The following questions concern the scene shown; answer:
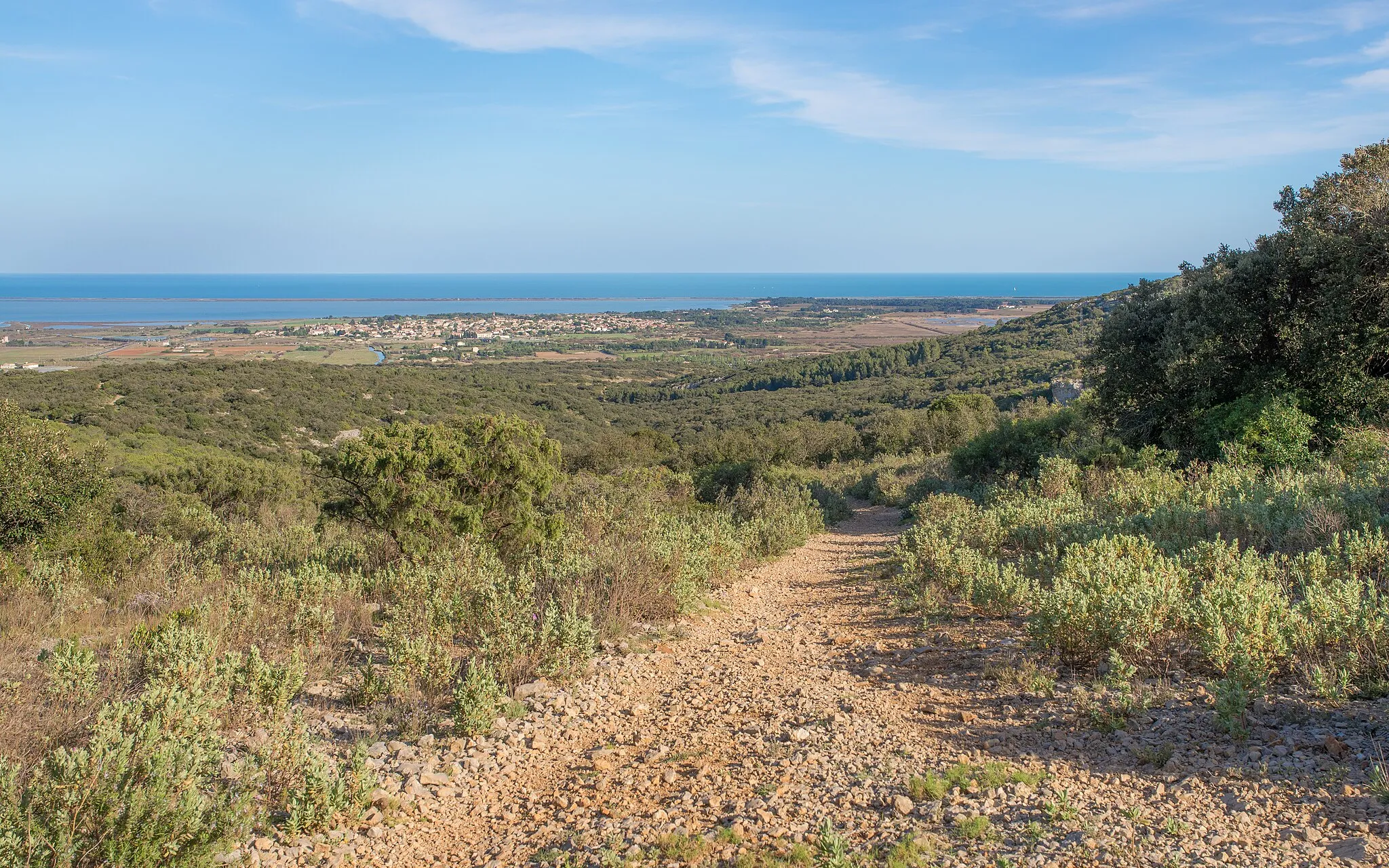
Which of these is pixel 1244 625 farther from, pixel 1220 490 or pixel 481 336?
pixel 481 336

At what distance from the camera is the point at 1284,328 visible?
11.4 metres

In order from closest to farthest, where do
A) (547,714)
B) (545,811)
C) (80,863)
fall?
(80,863) → (545,811) → (547,714)

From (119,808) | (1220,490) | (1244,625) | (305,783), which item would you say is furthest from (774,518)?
(119,808)

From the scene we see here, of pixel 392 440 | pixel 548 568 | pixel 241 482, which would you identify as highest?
pixel 392 440

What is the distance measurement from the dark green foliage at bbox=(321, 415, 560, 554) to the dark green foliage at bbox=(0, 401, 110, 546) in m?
2.62

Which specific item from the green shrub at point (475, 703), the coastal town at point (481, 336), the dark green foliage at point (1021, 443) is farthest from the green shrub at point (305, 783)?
the coastal town at point (481, 336)

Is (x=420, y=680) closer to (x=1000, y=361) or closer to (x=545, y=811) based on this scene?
(x=545, y=811)

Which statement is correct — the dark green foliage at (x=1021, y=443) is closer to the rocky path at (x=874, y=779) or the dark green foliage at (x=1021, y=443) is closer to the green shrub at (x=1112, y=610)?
the green shrub at (x=1112, y=610)

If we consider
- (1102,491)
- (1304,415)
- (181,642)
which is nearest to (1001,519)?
(1102,491)

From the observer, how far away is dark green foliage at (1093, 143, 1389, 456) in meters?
10.9

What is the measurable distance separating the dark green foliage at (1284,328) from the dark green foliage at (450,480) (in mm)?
9796

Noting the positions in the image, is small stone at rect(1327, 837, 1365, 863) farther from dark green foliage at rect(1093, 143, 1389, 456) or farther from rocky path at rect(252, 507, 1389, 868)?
dark green foliage at rect(1093, 143, 1389, 456)

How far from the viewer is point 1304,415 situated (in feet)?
35.5

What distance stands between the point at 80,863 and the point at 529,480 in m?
7.17
